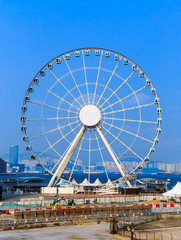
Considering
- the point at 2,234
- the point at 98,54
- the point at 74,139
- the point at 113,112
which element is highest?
the point at 98,54

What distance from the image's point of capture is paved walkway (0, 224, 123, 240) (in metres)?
30.5

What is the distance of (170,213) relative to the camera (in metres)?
44.9

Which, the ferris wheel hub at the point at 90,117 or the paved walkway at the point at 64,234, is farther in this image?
the ferris wheel hub at the point at 90,117

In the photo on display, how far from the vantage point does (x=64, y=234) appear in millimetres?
31938

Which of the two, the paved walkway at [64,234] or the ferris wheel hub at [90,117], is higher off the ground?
the ferris wheel hub at [90,117]

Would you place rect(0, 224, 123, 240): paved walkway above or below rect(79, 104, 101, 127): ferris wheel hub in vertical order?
below

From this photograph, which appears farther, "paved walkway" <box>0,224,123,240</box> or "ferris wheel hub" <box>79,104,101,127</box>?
"ferris wheel hub" <box>79,104,101,127</box>

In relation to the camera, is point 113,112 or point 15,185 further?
point 15,185

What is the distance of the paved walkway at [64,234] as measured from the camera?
100.0 ft

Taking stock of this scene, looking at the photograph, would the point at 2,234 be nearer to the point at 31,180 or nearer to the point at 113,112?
the point at 113,112

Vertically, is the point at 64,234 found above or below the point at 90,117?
below

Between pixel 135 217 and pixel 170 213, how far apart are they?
606cm

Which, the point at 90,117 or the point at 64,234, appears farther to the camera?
the point at 90,117

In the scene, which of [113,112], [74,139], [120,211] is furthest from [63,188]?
[120,211]
